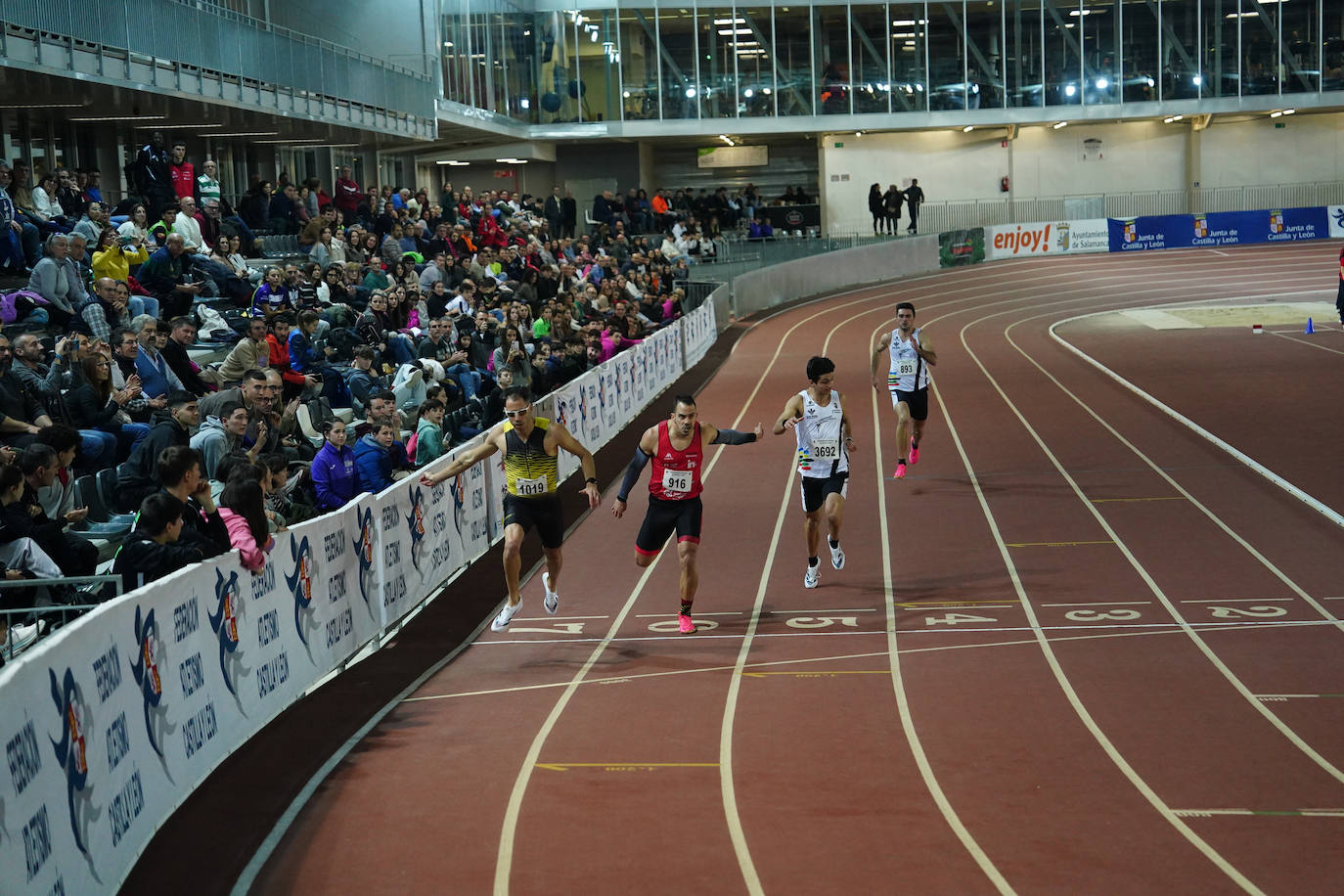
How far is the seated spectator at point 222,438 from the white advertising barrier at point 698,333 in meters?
19.2

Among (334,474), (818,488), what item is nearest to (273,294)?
(334,474)

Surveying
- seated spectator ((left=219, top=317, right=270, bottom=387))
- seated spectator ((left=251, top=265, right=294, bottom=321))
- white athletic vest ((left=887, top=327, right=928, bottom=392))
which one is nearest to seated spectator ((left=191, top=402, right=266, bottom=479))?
seated spectator ((left=219, top=317, right=270, bottom=387))

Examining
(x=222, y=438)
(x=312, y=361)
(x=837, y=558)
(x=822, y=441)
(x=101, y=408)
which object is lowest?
(x=837, y=558)

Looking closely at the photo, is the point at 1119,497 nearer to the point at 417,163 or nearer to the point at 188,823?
the point at 188,823

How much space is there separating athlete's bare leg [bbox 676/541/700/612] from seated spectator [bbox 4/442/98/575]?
430 centimetres

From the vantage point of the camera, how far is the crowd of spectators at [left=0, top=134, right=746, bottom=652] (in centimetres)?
877

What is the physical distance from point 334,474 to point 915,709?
5.38 metres

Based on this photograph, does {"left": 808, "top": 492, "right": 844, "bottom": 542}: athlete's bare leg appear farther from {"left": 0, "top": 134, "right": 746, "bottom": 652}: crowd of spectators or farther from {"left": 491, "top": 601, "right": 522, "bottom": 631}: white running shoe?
{"left": 0, "top": 134, "right": 746, "bottom": 652}: crowd of spectators

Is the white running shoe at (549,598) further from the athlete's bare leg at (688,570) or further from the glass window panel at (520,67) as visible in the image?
the glass window panel at (520,67)

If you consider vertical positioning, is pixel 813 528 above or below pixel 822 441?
below

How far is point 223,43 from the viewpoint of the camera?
23.2 metres

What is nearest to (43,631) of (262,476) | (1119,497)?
(262,476)

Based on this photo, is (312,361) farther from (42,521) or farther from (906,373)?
(42,521)

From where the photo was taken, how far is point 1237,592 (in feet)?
39.1
